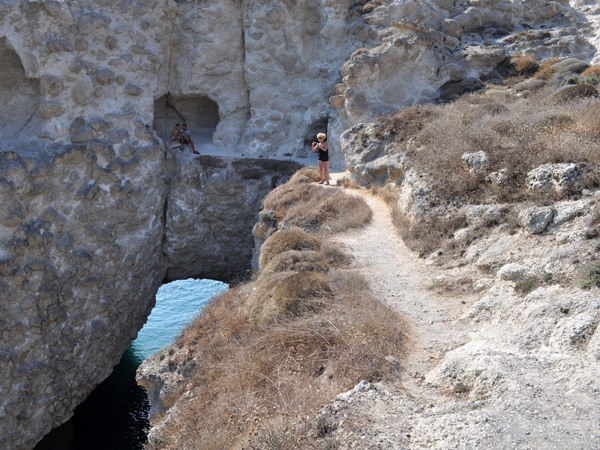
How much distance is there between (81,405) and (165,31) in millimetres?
12742

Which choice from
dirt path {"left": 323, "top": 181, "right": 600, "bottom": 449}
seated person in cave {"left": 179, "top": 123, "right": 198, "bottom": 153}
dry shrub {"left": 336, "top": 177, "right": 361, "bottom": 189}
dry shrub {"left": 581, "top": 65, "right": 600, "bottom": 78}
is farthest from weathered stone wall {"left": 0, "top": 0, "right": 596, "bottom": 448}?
dirt path {"left": 323, "top": 181, "right": 600, "bottom": 449}

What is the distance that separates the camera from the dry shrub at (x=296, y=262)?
28.3 ft

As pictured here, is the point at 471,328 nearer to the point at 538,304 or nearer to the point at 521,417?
the point at 538,304

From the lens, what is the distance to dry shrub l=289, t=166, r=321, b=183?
1561 centimetres

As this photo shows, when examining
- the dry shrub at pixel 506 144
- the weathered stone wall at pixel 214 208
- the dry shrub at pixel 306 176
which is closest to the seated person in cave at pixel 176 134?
the weathered stone wall at pixel 214 208

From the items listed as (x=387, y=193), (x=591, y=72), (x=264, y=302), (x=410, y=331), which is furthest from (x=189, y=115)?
(x=410, y=331)

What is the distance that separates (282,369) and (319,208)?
679 centimetres

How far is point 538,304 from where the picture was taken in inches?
226

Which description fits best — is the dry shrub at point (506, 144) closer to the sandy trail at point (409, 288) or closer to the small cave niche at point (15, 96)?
the sandy trail at point (409, 288)

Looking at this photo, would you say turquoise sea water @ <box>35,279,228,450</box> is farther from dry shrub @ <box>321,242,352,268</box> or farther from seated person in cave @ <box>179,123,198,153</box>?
seated person in cave @ <box>179,123,198,153</box>

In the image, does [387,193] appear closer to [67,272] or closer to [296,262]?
[296,262]

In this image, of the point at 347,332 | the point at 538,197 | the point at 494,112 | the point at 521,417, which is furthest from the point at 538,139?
the point at 521,417

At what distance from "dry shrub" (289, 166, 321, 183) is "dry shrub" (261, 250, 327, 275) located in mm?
6709

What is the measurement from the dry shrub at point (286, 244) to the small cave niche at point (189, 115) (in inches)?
452
